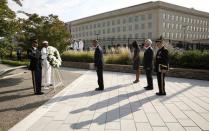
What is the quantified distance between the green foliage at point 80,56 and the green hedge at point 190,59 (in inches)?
257

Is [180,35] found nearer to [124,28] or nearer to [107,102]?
[124,28]

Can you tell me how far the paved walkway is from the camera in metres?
5.64

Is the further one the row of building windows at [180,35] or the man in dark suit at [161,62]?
the row of building windows at [180,35]

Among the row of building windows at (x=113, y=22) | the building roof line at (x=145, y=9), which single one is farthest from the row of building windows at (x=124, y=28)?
the building roof line at (x=145, y=9)

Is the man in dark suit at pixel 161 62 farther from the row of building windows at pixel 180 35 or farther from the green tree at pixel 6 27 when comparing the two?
the row of building windows at pixel 180 35

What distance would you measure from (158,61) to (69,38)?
7450 mm

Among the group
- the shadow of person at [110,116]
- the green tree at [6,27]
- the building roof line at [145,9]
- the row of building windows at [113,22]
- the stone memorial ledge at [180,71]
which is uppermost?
the building roof line at [145,9]

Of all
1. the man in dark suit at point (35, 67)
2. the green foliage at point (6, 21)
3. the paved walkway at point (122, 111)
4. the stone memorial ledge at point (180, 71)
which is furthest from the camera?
the stone memorial ledge at point (180, 71)

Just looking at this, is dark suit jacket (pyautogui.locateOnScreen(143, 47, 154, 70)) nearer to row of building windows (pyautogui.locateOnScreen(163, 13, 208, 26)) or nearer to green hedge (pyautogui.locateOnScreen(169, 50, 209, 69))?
green hedge (pyautogui.locateOnScreen(169, 50, 209, 69))

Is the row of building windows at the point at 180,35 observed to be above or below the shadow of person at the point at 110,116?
above

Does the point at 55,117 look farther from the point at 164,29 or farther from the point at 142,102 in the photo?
the point at 164,29

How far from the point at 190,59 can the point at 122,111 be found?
8.28m

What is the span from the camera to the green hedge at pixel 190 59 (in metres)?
13.1

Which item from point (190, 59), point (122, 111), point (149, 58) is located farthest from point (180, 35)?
point (122, 111)
